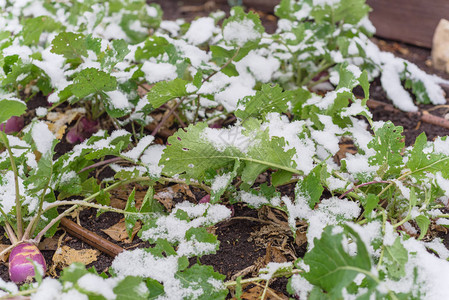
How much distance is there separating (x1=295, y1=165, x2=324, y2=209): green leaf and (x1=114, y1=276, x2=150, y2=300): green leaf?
46 centimetres

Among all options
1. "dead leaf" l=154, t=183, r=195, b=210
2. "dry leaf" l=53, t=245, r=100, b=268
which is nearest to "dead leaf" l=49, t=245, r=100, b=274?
"dry leaf" l=53, t=245, r=100, b=268

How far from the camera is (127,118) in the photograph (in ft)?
5.15

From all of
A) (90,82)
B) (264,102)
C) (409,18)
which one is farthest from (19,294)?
(409,18)

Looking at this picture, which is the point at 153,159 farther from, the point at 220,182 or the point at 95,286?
the point at 95,286

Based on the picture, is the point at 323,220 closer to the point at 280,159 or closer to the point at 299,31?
the point at 280,159

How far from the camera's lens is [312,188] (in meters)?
1.09

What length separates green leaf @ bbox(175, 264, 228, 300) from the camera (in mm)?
946

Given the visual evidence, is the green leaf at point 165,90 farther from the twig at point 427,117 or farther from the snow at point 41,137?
the twig at point 427,117

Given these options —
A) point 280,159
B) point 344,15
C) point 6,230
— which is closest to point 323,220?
point 280,159

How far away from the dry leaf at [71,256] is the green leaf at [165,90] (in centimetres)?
43

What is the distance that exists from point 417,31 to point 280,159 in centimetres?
178

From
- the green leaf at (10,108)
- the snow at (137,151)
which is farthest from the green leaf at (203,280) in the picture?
the green leaf at (10,108)

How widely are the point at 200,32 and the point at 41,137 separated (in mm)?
848

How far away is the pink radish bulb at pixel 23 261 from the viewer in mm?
1051
